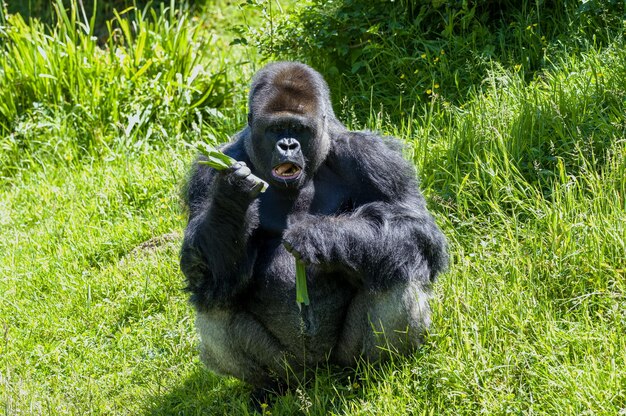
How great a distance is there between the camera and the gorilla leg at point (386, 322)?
13.5ft

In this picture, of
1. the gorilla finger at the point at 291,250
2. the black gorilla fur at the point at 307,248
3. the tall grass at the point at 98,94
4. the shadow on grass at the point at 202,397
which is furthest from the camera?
the tall grass at the point at 98,94

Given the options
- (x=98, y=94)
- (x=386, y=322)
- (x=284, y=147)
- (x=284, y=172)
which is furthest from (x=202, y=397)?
(x=98, y=94)

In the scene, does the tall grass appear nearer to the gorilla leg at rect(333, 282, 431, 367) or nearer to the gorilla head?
the gorilla head

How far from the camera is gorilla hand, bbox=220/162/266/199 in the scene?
3.79 m

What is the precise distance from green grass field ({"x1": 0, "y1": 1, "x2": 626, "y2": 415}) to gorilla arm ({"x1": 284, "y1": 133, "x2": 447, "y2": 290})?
359mm

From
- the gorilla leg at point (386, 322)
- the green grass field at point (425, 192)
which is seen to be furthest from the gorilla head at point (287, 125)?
the green grass field at point (425, 192)

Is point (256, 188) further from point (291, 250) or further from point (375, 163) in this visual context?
point (375, 163)

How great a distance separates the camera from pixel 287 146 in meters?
4.01

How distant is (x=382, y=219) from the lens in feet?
13.3

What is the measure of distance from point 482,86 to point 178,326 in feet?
7.75

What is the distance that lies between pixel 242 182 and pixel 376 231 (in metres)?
0.62

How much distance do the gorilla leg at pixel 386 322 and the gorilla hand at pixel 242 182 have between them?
0.71 m

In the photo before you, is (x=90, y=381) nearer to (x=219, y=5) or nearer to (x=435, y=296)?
(x=435, y=296)

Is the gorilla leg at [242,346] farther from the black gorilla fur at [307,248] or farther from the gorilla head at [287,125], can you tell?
the gorilla head at [287,125]
